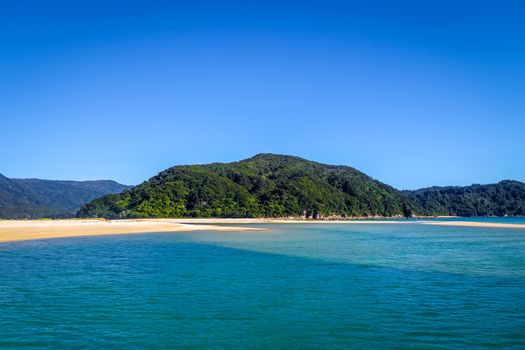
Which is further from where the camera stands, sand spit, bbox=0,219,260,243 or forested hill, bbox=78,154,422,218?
forested hill, bbox=78,154,422,218

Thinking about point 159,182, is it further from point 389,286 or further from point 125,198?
point 389,286

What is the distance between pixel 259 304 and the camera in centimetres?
1523

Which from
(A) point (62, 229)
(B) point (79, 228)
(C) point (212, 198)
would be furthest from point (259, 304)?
(C) point (212, 198)

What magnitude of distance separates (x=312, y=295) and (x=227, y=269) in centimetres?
795

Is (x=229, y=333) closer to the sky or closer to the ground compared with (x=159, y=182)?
closer to the ground

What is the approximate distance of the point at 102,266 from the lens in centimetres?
2422

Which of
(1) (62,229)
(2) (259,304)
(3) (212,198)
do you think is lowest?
(2) (259,304)

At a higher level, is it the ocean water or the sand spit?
the sand spit

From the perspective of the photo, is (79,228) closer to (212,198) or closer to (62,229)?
(62,229)

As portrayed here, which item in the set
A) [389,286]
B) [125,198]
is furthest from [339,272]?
[125,198]

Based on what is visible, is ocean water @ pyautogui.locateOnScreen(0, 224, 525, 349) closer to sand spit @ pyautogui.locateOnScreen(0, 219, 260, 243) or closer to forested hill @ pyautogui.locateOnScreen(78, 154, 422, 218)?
sand spit @ pyautogui.locateOnScreen(0, 219, 260, 243)

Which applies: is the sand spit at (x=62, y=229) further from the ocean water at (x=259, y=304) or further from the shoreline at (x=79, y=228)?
the ocean water at (x=259, y=304)

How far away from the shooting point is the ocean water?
11414 mm

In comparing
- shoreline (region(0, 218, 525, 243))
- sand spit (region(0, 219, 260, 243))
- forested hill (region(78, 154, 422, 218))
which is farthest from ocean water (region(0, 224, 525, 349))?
forested hill (region(78, 154, 422, 218))
